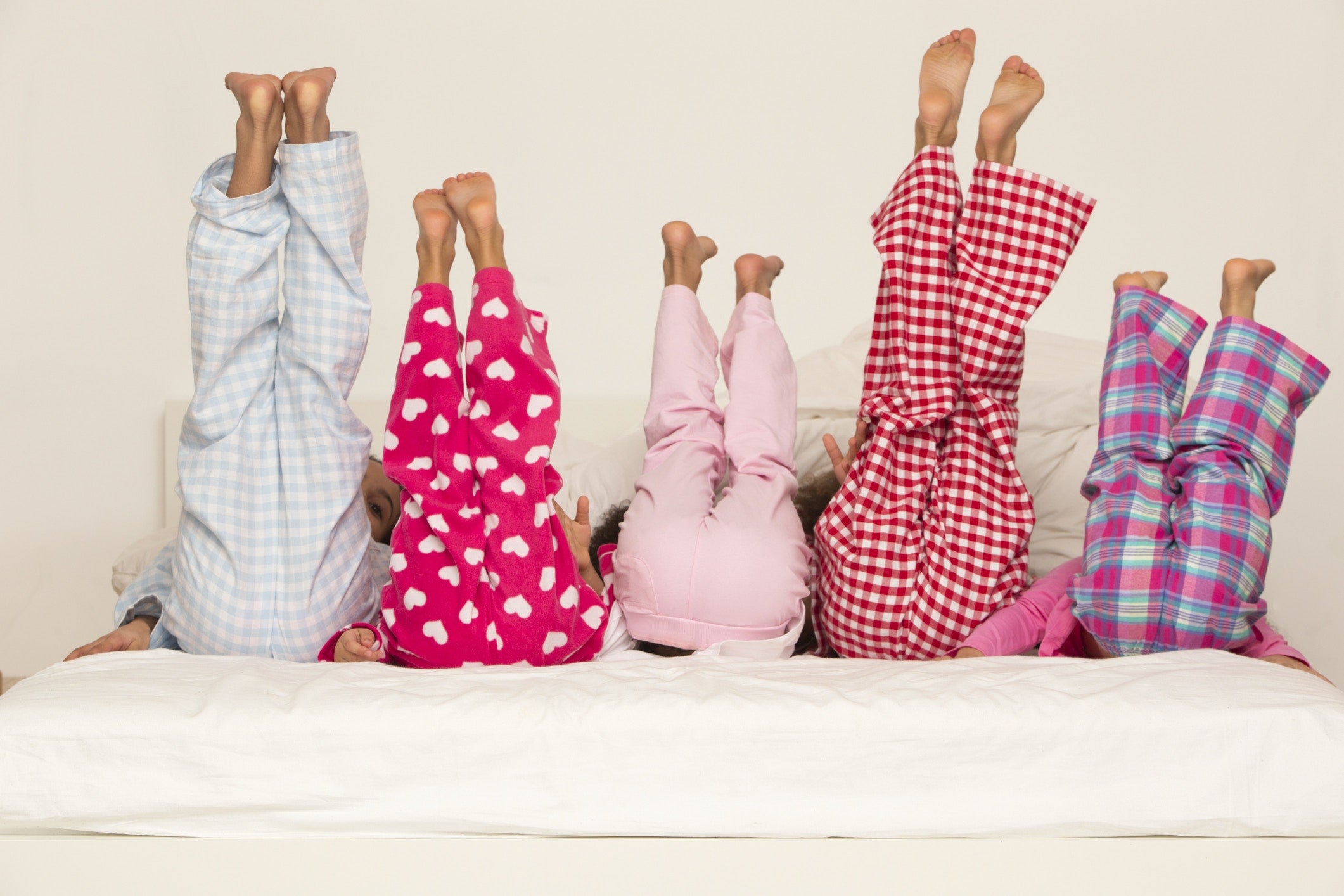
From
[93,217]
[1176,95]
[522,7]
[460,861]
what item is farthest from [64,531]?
[1176,95]

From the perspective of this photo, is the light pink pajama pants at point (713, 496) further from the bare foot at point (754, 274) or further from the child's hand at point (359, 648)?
the child's hand at point (359, 648)

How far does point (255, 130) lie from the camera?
1093mm

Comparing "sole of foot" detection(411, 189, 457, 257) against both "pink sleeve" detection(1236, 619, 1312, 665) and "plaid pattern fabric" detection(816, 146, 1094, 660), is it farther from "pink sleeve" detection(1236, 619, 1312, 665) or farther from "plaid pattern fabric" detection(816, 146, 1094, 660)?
"pink sleeve" detection(1236, 619, 1312, 665)

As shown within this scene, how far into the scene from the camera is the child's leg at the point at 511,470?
1.14 metres

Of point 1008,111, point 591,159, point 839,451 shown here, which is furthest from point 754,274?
point 591,159

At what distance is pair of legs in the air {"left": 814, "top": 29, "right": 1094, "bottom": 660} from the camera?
4.02ft

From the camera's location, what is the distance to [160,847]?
91 cm

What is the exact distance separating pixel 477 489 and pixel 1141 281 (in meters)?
0.77

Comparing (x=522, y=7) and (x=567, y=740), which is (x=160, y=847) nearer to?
(x=567, y=740)

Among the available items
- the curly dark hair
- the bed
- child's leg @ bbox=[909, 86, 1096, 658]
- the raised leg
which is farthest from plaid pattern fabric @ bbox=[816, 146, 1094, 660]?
the bed

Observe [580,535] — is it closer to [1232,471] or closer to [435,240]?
[435,240]

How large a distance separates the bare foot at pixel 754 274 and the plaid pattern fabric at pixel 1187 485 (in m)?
0.46

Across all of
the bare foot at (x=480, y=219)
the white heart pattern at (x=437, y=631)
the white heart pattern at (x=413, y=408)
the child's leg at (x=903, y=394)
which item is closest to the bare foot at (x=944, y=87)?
the child's leg at (x=903, y=394)

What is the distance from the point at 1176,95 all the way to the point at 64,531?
2.39 m
